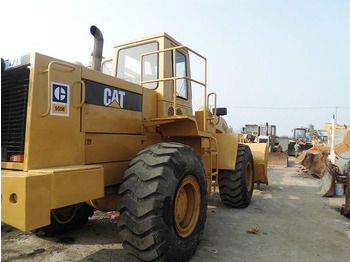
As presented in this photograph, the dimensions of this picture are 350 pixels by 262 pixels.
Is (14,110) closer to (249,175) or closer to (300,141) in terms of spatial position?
(249,175)

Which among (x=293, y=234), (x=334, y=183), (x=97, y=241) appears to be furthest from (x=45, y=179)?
(x=334, y=183)

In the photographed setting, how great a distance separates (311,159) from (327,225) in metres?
7.80

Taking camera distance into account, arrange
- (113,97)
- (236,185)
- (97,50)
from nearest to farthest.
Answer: (113,97) → (97,50) → (236,185)

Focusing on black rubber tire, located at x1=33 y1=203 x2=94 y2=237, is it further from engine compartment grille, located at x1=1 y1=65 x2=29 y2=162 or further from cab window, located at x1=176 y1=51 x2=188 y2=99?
cab window, located at x1=176 y1=51 x2=188 y2=99

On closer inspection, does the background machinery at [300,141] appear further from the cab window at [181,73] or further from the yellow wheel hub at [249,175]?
the cab window at [181,73]

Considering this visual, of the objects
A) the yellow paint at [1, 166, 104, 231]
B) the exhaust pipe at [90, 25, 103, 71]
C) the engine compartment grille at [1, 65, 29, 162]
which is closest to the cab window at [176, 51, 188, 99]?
the exhaust pipe at [90, 25, 103, 71]

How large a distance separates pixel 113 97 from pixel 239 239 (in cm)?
286

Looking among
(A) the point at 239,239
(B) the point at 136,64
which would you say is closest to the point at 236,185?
(A) the point at 239,239

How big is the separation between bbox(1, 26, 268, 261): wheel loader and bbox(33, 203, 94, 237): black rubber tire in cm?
2

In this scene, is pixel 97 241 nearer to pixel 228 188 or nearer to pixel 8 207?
pixel 8 207

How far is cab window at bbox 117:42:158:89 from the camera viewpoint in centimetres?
482

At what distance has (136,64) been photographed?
16.6 ft

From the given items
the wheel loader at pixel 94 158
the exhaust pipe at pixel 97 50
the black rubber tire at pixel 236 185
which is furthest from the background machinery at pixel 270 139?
the exhaust pipe at pixel 97 50

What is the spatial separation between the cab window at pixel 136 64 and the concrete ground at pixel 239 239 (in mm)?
2530
